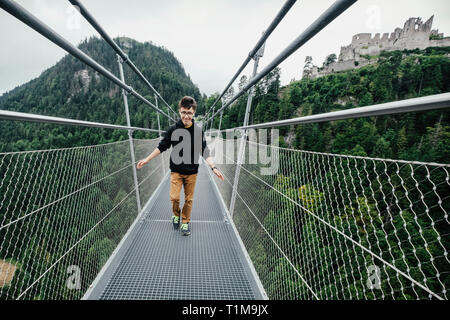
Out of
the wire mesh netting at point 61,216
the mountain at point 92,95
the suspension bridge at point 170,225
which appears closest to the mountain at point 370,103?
the suspension bridge at point 170,225

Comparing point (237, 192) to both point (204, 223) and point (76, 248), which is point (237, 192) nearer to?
point (204, 223)

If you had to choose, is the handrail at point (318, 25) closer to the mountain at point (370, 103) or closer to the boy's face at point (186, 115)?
the boy's face at point (186, 115)

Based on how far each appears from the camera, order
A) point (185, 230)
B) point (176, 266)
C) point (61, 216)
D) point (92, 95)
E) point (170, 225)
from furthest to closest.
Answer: point (92, 95), point (170, 225), point (185, 230), point (176, 266), point (61, 216)

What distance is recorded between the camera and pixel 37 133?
16.5m

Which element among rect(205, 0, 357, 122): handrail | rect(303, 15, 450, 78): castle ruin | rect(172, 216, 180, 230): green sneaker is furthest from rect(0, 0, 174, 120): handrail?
rect(303, 15, 450, 78): castle ruin

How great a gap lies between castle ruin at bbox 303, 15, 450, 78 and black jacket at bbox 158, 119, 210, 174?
217 ft

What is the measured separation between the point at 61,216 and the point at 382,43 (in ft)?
250

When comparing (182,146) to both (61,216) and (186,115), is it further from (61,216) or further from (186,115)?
(61,216)

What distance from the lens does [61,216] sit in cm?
144

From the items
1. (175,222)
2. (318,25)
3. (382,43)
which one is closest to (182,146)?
(175,222)

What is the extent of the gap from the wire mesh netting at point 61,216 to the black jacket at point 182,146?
0.49 metres

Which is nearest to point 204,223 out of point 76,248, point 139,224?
point 139,224

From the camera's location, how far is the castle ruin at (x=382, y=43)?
163 ft

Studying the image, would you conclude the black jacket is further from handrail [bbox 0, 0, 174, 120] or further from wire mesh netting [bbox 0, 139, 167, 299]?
handrail [bbox 0, 0, 174, 120]
